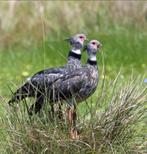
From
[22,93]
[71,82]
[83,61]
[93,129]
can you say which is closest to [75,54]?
[71,82]

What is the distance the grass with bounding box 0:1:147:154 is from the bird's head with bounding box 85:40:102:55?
15 cm

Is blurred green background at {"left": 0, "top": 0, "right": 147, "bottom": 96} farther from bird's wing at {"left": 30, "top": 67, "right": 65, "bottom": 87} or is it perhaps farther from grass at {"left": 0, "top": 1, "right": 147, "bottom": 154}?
bird's wing at {"left": 30, "top": 67, "right": 65, "bottom": 87}

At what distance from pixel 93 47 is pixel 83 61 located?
11.8 ft

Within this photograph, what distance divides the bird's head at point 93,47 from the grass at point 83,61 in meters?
0.15

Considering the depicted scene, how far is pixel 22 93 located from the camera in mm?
6352

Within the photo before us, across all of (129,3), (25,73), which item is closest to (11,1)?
(129,3)

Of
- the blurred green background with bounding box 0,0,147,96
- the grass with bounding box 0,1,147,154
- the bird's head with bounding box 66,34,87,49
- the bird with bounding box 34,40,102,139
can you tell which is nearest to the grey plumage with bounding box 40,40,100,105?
the bird with bounding box 34,40,102,139

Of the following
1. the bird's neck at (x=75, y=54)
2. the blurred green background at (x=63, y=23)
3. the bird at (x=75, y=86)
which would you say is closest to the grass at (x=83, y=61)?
the blurred green background at (x=63, y=23)

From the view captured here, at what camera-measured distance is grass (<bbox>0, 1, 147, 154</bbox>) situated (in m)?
6.03

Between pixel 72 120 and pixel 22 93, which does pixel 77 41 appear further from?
pixel 72 120

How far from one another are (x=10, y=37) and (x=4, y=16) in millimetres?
456

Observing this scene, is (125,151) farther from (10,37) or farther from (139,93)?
(10,37)

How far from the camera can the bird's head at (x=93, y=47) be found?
642 centimetres

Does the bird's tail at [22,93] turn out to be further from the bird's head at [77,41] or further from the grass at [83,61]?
the bird's head at [77,41]
